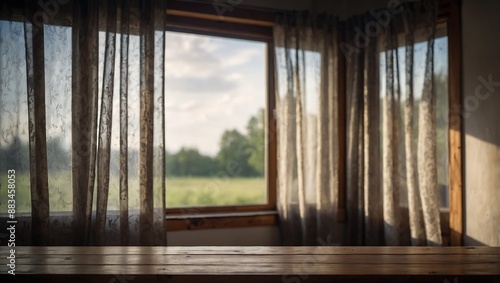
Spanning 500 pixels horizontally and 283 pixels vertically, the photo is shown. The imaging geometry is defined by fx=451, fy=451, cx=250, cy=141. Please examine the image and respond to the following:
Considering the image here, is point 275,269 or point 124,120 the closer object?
point 275,269

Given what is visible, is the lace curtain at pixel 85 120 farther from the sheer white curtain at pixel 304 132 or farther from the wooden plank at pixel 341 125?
the wooden plank at pixel 341 125

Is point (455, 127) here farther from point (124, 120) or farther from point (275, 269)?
point (124, 120)

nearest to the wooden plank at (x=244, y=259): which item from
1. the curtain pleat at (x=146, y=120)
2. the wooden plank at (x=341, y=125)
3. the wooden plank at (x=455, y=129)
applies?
the curtain pleat at (x=146, y=120)

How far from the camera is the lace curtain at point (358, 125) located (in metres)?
3.32

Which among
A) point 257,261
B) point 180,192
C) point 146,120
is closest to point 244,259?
point 257,261

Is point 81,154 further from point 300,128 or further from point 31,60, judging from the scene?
point 300,128

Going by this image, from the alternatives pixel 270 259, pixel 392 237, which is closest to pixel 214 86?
pixel 392 237

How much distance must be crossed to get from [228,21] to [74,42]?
1222mm

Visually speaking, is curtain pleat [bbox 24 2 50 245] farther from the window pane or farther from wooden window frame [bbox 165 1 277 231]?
the window pane

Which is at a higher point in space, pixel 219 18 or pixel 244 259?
pixel 219 18

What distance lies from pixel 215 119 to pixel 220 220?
85cm

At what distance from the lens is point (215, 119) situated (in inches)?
148

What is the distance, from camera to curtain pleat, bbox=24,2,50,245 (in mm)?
2795

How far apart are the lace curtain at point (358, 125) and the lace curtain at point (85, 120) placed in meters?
1.04
